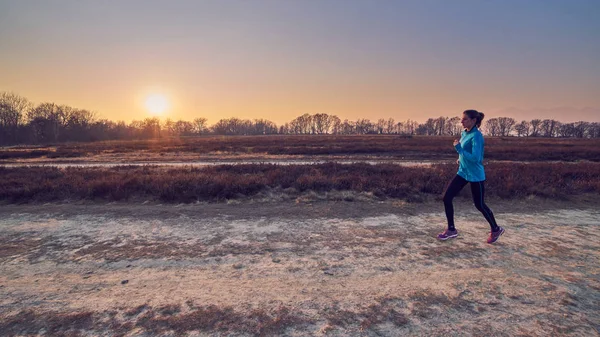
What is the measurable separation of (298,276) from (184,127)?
156 m

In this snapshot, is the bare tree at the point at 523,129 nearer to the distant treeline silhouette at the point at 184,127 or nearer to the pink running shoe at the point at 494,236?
the distant treeline silhouette at the point at 184,127

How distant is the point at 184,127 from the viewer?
146 m

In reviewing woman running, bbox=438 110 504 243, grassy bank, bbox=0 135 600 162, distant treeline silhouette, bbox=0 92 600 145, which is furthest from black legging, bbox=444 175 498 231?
distant treeline silhouette, bbox=0 92 600 145

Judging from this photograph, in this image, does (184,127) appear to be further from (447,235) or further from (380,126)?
(447,235)

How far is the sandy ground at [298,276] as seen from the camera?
2729 millimetres

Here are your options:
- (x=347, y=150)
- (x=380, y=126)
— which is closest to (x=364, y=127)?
(x=380, y=126)

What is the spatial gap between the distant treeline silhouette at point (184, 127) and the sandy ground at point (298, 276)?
78.8 meters

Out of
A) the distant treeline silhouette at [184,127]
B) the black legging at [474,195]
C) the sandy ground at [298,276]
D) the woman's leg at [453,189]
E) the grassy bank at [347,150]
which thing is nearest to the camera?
the sandy ground at [298,276]

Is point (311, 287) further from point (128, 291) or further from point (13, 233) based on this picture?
point (13, 233)

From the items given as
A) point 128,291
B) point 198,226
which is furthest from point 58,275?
point 198,226

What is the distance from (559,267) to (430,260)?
5.48 ft

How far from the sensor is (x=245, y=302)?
306 centimetres

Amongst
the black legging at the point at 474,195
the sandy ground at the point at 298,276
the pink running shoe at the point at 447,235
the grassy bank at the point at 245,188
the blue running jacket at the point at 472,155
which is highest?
the blue running jacket at the point at 472,155

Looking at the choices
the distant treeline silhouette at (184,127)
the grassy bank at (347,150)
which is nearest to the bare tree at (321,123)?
the distant treeline silhouette at (184,127)
